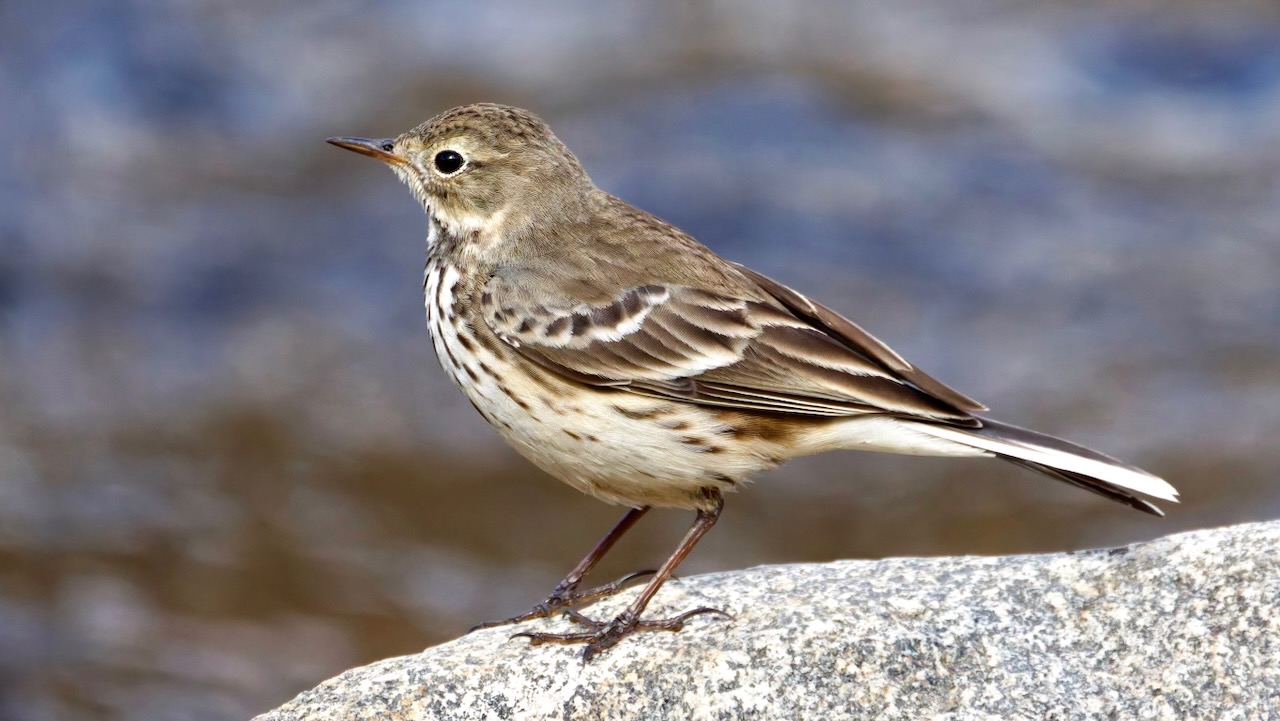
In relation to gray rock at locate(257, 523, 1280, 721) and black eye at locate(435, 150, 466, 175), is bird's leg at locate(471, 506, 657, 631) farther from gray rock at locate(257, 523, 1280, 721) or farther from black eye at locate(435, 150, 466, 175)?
black eye at locate(435, 150, 466, 175)

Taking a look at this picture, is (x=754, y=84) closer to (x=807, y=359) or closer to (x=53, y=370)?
(x=53, y=370)

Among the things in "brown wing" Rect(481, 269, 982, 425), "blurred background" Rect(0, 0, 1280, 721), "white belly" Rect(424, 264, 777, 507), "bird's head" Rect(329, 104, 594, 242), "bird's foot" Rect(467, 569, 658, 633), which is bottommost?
"bird's foot" Rect(467, 569, 658, 633)

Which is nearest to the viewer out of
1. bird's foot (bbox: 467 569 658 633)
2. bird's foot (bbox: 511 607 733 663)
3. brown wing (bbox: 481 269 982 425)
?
bird's foot (bbox: 511 607 733 663)

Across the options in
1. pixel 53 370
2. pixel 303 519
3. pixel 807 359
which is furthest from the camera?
pixel 53 370

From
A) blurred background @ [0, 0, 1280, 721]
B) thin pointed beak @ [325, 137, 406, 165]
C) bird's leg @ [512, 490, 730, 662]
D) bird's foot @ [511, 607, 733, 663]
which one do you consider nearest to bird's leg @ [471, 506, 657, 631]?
Result: bird's leg @ [512, 490, 730, 662]

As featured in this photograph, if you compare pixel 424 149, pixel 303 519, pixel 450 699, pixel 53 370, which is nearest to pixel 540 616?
pixel 450 699

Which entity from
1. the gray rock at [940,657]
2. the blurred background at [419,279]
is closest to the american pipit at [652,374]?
the gray rock at [940,657]

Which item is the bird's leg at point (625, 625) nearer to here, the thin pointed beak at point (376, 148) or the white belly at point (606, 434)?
the white belly at point (606, 434)
